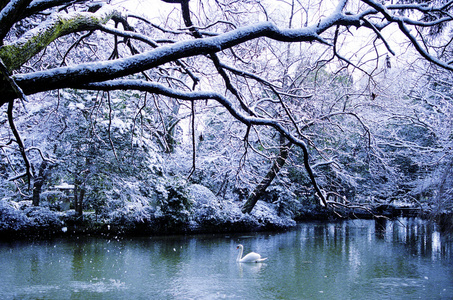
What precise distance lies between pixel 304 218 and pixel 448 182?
1143cm

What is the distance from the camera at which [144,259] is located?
8.52 meters

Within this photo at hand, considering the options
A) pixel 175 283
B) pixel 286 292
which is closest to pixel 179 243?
pixel 175 283

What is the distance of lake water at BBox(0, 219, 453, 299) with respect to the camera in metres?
6.10

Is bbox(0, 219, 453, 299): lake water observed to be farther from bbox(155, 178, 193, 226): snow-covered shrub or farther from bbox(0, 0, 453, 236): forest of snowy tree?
bbox(0, 0, 453, 236): forest of snowy tree

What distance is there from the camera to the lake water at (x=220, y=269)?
6.10m

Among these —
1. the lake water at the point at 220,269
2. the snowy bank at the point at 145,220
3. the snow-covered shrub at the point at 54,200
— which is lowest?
the lake water at the point at 220,269

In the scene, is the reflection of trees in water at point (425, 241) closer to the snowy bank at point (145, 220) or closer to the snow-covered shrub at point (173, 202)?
the snowy bank at point (145, 220)

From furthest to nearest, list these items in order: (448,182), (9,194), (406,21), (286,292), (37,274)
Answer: (9,194) → (448,182) → (37,274) → (286,292) → (406,21)

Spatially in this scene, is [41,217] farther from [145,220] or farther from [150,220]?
[150,220]

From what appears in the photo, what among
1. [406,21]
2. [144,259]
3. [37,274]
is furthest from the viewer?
[144,259]

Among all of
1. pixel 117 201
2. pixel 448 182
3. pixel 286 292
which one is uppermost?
pixel 448 182

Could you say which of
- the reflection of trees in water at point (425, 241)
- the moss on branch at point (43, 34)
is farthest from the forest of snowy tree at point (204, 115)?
the reflection of trees in water at point (425, 241)

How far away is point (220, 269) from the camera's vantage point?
7.89m

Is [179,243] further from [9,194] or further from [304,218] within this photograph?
[304,218]
